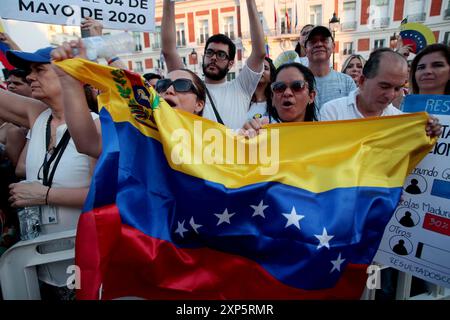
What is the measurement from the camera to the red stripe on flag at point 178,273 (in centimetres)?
162

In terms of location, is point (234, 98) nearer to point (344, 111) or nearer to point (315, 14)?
point (344, 111)

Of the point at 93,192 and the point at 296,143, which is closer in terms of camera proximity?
Result: the point at 93,192

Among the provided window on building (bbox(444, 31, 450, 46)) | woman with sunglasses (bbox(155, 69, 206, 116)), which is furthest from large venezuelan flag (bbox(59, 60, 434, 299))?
window on building (bbox(444, 31, 450, 46))

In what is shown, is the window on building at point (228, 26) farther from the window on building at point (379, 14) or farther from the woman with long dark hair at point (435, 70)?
the woman with long dark hair at point (435, 70)

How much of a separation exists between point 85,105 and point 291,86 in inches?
53.5

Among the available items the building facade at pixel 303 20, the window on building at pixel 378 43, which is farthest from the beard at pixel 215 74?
the window on building at pixel 378 43

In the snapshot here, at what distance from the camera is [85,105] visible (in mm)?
1827

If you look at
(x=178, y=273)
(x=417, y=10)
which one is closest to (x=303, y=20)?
(x=417, y=10)

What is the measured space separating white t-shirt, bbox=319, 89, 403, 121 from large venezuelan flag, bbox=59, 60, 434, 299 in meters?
0.74

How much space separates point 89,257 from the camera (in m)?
1.51

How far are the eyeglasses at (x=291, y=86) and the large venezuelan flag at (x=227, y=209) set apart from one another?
51 centimetres
